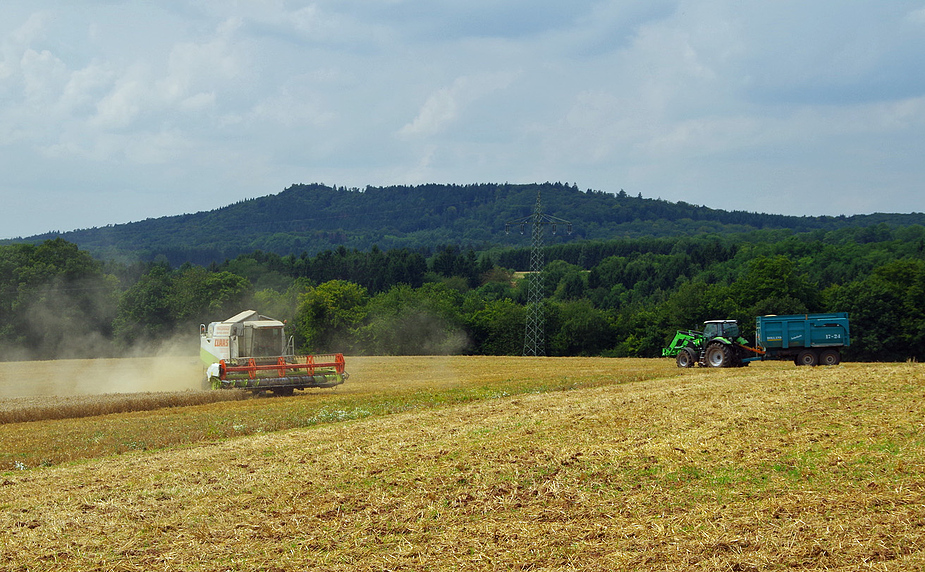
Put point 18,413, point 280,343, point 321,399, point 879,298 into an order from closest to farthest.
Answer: point 18,413, point 321,399, point 280,343, point 879,298

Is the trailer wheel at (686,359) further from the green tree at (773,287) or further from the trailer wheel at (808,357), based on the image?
the green tree at (773,287)

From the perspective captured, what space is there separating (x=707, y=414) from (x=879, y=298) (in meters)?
57.0

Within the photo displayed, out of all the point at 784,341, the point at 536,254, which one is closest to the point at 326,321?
the point at 536,254

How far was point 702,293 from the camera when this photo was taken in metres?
80.1

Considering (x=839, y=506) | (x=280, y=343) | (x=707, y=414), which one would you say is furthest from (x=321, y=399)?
(x=839, y=506)

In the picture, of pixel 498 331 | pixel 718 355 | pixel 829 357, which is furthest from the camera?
pixel 498 331

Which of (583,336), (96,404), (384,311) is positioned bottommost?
(96,404)

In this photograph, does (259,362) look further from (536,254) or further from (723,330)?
(536,254)

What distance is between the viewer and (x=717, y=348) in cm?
3359

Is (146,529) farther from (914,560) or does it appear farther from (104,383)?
(104,383)

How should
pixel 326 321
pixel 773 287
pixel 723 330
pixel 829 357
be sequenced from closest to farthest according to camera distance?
pixel 829 357
pixel 723 330
pixel 773 287
pixel 326 321

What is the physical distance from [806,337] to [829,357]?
46.4 inches

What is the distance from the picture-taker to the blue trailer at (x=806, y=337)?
105 feet

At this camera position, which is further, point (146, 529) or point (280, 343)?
point (280, 343)
